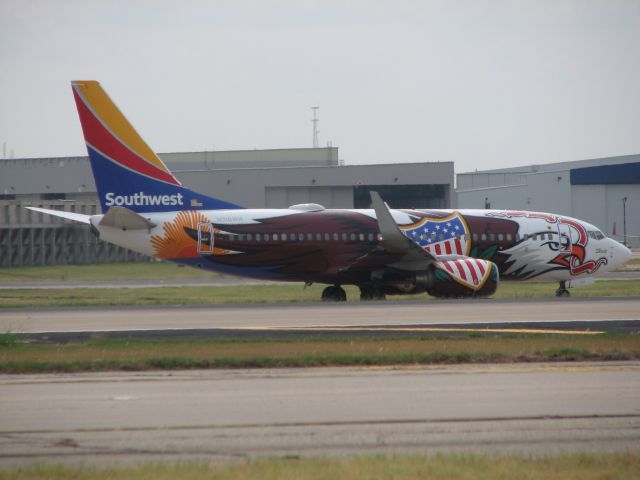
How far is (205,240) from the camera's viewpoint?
108ft

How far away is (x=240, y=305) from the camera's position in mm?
30781

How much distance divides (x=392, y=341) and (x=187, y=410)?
780 cm

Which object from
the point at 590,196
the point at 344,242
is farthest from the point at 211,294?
the point at 590,196

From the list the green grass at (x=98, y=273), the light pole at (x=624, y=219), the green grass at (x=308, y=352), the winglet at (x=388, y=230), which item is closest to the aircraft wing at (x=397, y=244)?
the winglet at (x=388, y=230)

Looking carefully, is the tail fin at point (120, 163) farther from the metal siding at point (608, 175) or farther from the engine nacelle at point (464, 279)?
the metal siding at point (608, 175)

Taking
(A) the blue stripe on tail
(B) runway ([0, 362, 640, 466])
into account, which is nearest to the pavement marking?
(B) runway ([0, 362, 640, 466])

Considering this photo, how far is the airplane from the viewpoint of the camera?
106 ft

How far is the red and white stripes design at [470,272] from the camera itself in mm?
31641

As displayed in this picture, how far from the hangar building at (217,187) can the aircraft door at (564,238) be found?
28574 mm

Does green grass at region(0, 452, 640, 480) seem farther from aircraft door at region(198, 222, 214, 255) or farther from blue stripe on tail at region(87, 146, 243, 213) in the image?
blue stripe on tail at region(87, 146, 243, 213)

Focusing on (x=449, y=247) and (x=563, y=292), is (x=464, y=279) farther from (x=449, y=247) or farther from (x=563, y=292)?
(x=563, y=292)

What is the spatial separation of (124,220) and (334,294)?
772 cm

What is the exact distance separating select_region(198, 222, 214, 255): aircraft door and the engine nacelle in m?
7.33

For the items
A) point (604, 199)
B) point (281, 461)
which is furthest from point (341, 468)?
point (604, 199)
